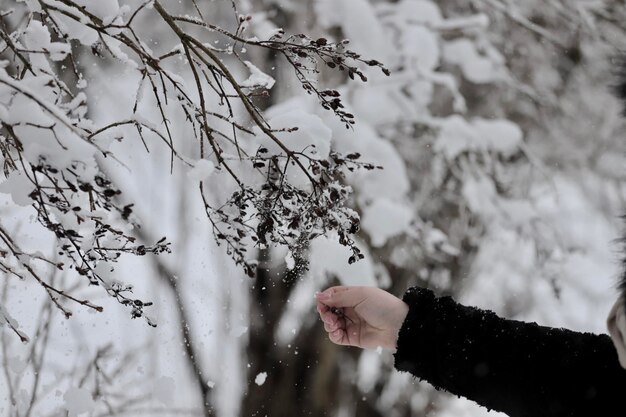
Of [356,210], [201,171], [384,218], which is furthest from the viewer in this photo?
[356,210]

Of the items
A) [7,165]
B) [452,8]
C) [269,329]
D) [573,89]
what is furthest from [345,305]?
[573,89]

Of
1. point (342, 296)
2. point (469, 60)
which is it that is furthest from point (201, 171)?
point (469, 60)

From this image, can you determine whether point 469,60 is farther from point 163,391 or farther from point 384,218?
point 163,391

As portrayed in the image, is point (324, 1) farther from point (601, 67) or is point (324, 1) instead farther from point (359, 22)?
point (601, 67)

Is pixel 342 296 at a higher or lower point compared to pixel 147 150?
lower

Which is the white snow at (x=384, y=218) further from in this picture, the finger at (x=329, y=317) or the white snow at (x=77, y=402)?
the finger at (x=329, y=317)

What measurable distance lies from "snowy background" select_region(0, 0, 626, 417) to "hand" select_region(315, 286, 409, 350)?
1.56 feet

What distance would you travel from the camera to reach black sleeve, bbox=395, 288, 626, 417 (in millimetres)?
1375

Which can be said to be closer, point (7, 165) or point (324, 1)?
point (7, 165)

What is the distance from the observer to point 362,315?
166 centimetres

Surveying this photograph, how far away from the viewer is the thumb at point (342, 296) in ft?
5.46

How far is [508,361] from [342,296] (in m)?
0.44

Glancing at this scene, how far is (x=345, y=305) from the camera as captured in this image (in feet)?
5.53

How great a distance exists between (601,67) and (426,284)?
8.18ft
